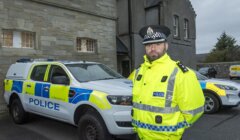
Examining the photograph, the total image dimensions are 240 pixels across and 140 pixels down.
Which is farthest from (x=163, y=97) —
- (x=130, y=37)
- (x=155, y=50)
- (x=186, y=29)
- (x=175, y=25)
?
(x=186, y=29)

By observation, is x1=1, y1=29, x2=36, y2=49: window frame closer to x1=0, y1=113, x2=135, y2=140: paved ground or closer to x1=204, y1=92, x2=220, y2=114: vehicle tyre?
x1=0, y1=113, x2=135, y2=140: paved ground

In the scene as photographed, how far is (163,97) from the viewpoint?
7.74 ft

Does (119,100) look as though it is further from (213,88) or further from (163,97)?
(213,88)

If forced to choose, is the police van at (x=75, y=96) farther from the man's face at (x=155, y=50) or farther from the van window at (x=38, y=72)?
the man's face at (x=155, y=50)

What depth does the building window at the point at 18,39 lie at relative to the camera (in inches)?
360

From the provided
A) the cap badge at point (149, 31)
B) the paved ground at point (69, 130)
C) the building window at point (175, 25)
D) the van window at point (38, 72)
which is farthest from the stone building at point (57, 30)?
the building window at point (175, 25)

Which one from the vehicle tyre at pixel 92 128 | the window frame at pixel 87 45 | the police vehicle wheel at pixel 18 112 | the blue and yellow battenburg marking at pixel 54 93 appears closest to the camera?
the vehicle tyre at pixel 92 128

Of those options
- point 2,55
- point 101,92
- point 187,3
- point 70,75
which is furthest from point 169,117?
point 187,3

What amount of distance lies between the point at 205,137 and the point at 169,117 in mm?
3802

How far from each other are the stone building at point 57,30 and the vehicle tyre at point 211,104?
6080 millimetres

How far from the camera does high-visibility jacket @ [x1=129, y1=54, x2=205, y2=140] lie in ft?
7.71

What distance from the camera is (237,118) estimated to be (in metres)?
7.50

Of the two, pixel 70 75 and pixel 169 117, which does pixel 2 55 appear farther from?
pixel 169 117

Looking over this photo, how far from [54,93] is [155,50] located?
12.2 feet
